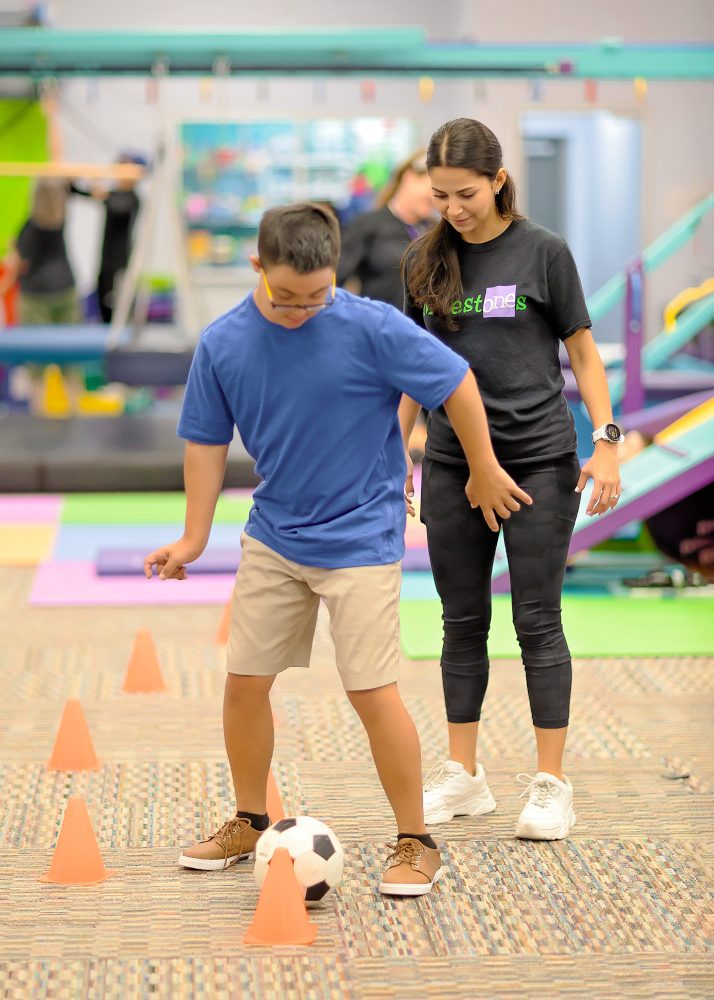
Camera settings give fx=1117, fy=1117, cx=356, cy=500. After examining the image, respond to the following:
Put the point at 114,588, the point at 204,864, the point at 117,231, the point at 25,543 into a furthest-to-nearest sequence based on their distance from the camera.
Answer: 1. the point at 117,231
2. the point at 25,543
3. the point at 114,588
4. the point at 204,864

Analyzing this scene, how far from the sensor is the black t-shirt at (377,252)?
461cm

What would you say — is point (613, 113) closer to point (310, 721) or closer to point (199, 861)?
point (310, 721)

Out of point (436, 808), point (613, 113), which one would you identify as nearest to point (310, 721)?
point (436, 808)

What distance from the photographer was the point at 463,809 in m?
2.52

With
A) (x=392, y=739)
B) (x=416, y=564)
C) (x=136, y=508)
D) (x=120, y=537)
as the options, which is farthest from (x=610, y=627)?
(x=136, y=508)

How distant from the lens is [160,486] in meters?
5.99

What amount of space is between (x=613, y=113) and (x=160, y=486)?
694cm

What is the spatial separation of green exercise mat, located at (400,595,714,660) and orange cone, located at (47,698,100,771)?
4.10 feet

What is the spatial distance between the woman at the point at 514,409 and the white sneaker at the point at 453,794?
0.02 metres

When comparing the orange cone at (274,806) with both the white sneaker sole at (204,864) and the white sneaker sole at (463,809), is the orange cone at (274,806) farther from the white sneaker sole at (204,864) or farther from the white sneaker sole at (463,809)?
the white sneaker sole at (463,809)

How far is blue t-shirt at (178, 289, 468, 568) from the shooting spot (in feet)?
6.42

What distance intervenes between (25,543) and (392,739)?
3589mm

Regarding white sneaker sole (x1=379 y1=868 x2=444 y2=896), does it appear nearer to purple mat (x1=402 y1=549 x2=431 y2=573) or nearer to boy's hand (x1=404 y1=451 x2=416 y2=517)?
boy's hand (x1=404 y1=451 x2=416 y2=517)

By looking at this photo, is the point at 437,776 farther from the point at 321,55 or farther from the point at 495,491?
the point at 321,55
